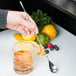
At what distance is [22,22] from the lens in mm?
1336

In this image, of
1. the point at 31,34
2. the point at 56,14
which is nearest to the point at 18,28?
the point at 31,34

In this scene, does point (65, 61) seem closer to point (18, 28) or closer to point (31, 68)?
point (31, 68)

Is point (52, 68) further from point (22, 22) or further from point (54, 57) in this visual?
point (22, 22)

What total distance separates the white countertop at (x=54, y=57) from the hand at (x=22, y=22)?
5.4 inches

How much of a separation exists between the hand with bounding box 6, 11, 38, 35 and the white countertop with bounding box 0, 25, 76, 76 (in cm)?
14

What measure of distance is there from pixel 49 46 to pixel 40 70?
0.22 m

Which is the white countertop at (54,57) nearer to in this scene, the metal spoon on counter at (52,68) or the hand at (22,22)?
the metal spoon on counter at (52,68)

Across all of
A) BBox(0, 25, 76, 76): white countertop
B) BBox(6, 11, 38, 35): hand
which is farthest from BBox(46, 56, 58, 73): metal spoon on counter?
BBox(6, 11, 38, 35): hand

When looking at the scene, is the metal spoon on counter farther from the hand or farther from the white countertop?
the hand

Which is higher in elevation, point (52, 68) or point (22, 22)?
point (22, 22)

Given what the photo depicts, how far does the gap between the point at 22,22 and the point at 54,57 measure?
0.89 feet

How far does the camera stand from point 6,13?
1338mm

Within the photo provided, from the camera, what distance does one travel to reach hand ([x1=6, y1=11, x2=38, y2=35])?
1.31 metres

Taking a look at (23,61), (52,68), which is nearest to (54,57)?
(52,68)
